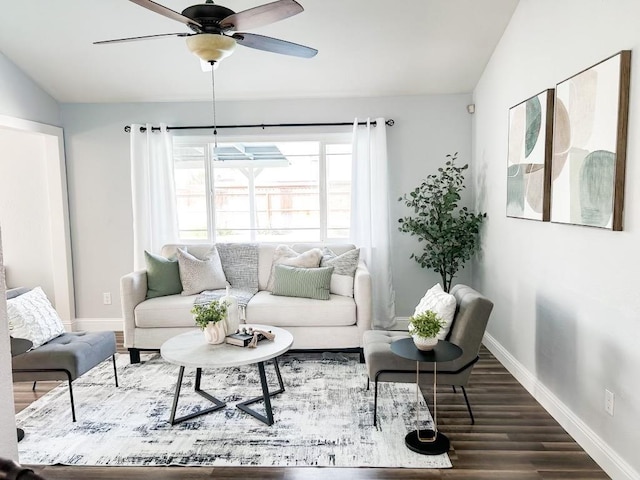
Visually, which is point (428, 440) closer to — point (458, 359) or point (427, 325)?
point (458, 359)

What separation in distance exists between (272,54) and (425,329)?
9.10ft

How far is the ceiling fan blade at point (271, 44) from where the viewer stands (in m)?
2.73

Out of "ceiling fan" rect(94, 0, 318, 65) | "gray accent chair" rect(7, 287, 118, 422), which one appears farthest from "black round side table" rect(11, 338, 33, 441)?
"ceiling fan" rect(94, 0, 318, 65)

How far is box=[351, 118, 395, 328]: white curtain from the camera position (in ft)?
15.6

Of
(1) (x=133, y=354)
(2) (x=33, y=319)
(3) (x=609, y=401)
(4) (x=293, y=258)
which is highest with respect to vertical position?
(4) (x=293, y=258)

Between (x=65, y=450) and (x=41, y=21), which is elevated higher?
(x=41, y=21)

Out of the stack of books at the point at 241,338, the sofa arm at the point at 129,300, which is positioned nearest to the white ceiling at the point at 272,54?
the sofa arm at the point at 129,300

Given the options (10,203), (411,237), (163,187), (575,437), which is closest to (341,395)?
(575,437)

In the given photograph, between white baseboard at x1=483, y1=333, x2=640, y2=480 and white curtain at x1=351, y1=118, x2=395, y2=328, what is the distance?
1260 millimetres

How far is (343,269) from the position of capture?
4.34 meters

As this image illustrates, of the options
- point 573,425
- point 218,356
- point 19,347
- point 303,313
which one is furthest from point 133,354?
point 573,425

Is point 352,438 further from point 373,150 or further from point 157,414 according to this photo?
point 373,150

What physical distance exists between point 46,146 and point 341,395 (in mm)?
3798

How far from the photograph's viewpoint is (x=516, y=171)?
355 centimetres
